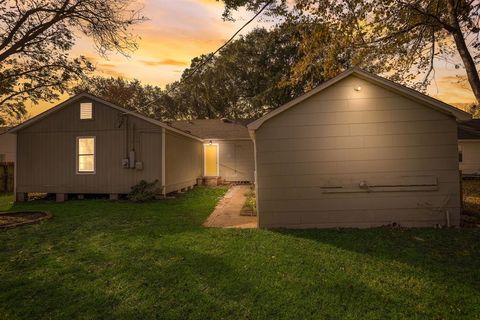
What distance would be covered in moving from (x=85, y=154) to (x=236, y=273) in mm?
11802

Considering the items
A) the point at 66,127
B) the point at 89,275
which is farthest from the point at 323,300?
the point at 66,127

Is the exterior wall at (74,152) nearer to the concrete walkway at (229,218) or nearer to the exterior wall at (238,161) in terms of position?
the concrete walkway at (229,218)

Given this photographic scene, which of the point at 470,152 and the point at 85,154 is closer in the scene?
the point at 85,154

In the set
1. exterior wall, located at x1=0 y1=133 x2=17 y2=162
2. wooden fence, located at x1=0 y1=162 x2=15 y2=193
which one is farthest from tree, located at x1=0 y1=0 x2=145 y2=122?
exterior wall, located at x1=0 y1=133 x2=17 y2=162

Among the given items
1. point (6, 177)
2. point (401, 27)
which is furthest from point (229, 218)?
point (6, 177)

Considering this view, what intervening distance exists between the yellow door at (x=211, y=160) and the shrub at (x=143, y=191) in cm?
818

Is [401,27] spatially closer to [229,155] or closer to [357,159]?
[357,159]

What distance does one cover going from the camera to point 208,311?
366cm

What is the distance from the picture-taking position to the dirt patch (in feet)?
28.0

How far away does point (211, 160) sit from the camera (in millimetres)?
21547

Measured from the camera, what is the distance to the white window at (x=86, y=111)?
13.9 metres

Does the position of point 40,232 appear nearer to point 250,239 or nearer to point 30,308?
point 30,308

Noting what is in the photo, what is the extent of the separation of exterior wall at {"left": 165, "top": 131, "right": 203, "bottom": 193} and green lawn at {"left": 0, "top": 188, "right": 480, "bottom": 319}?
254 inches

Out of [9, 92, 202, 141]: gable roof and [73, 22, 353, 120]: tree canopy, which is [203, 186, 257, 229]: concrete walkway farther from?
[73, 22, 353, 120]: tree canopy
